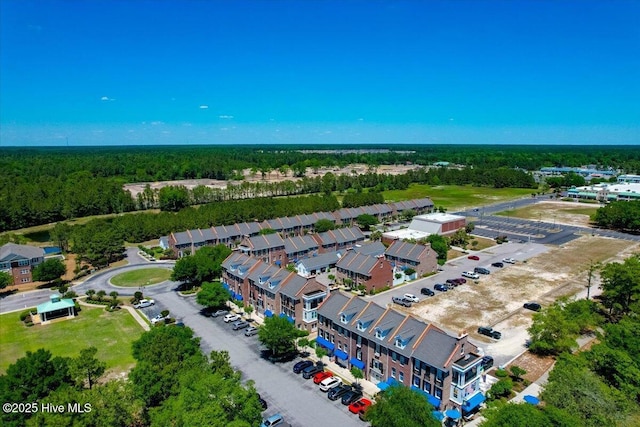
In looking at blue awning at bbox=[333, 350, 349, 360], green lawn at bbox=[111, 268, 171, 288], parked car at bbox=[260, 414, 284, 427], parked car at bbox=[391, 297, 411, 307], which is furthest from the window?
green lawn at bbox=[111, 268, 171, 288]

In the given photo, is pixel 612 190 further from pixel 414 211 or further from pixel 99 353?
pixel 99 353

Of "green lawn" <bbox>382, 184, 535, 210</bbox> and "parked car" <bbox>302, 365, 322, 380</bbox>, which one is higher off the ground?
"green lawn" <bbox>382, 184, 535, 210</bbox>

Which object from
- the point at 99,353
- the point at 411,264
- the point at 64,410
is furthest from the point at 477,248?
the point at 64,410

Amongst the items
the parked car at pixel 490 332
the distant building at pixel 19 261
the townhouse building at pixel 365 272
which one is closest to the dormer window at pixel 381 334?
the parked car at pixel 490 332

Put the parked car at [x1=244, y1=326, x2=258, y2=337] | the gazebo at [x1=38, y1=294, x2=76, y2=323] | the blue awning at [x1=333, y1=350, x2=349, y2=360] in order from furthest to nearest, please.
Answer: the gazebo at [x1=38, y1=294, x2=76, y2=323]
the parked car at [x1=244, y1=326, x2=258, y2=337]
the blue awning at [x1=333, y1=350, x2=349, y2=360]

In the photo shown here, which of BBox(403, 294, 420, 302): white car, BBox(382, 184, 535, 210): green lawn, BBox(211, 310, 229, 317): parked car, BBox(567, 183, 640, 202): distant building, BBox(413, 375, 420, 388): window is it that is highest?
BBox(567, 183, 640, 202): distant building

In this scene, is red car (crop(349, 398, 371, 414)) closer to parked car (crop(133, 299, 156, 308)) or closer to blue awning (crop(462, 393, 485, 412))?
blue awning (crop(462, 393, 485, 412))

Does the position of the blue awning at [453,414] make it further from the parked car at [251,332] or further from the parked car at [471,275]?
the parked car at [471,275]
